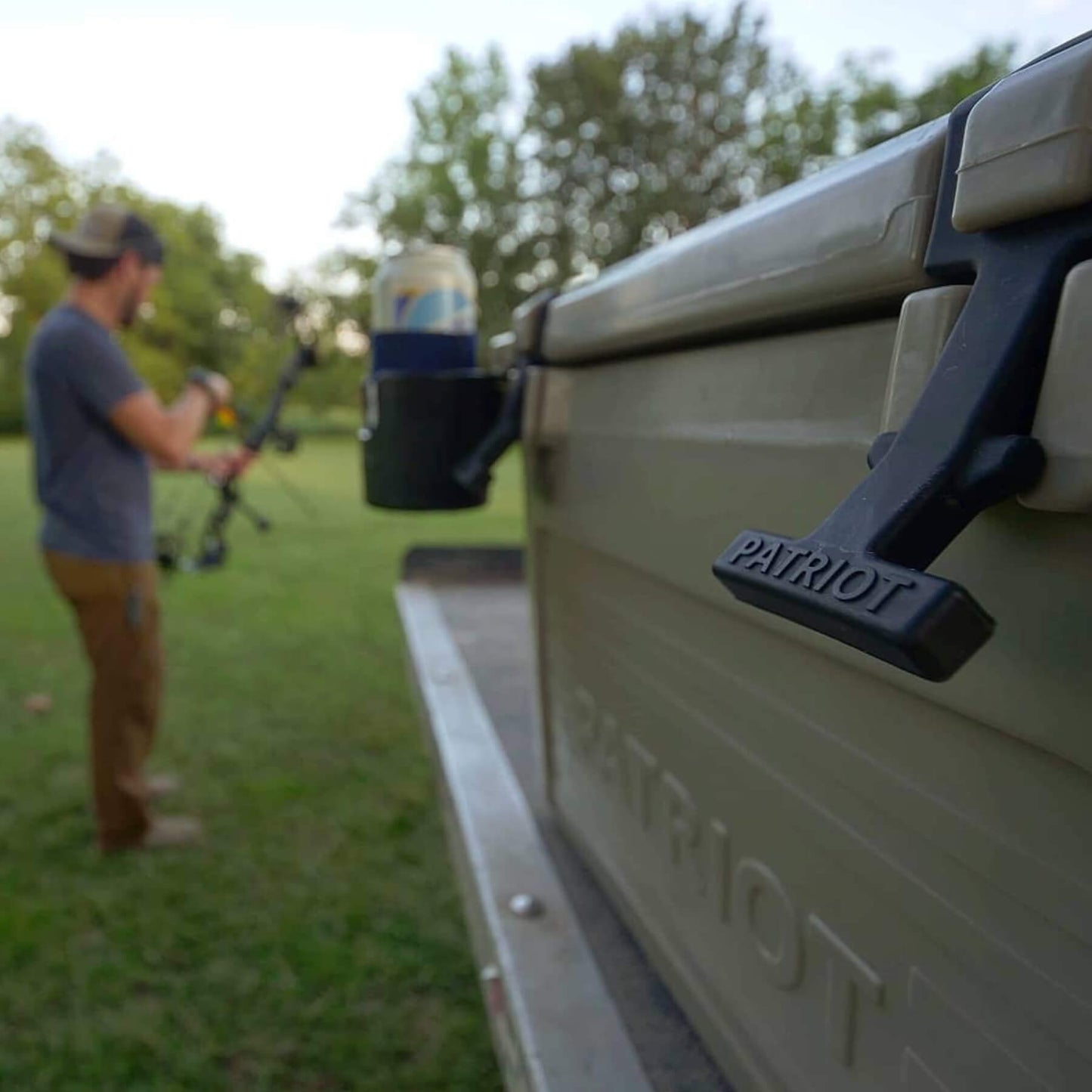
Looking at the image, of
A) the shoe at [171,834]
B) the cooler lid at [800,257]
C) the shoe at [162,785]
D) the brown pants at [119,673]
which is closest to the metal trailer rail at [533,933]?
the cooler lid at [800,257]

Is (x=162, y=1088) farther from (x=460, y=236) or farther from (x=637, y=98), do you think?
(x=460, y=236)

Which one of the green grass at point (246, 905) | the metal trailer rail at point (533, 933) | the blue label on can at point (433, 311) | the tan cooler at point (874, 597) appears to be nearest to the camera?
the tan cooler at point (874, 597)

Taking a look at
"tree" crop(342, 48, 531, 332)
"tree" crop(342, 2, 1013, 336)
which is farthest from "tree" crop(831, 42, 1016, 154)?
"tree" crop(342, 48, 531, 332)

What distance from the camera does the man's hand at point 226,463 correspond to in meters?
→ 3.02

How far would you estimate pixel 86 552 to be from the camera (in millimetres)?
2484

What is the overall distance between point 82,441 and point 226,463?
76 cm

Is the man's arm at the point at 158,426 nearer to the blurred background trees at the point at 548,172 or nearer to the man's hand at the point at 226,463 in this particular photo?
the man's hand at the point at 226,463

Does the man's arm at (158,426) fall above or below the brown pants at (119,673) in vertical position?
above

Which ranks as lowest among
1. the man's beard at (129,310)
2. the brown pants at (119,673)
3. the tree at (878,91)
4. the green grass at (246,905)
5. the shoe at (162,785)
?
the green grass at (246,905)

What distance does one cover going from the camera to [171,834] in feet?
9.20

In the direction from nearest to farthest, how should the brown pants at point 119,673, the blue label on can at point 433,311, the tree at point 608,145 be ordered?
the blue label on can at point 433,311
the brown pants at point 119,673
the tree at point 608,145

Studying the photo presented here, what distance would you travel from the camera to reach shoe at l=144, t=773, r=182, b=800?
123 inches

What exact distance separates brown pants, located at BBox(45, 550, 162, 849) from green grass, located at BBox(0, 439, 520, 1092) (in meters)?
0.14

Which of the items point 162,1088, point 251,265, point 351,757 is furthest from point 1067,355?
point 251,265
